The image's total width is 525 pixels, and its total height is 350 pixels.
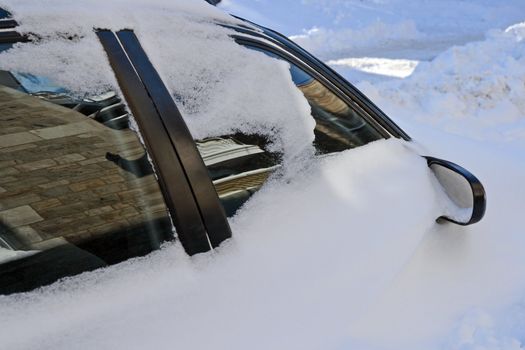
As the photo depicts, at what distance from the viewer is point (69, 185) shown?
139 cm

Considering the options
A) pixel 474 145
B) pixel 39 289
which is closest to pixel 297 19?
pixel 474 145

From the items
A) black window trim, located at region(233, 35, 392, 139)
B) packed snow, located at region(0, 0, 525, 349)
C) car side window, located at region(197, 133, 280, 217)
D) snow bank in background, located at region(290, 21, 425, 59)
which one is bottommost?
snow bank in background, located at region(290, 21, 425, 59)

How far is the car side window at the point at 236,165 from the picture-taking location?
1470 mm

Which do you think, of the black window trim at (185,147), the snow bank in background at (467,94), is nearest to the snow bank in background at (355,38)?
the snow bank in background at (467,94)

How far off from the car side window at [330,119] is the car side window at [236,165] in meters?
0.20

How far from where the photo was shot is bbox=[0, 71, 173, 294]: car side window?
1.31 m

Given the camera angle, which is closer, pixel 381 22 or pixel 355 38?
pixel 355 38

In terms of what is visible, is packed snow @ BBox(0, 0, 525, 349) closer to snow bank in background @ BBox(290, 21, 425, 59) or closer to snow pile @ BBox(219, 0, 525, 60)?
snow pile @ BBox(219, 0, 525, 60)

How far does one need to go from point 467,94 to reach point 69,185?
5082 millimetres

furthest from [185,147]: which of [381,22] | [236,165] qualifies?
[381,22]

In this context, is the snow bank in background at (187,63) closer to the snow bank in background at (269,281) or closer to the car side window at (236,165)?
the car side window at (236,165)

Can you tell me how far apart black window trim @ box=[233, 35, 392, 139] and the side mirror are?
0.70 feet

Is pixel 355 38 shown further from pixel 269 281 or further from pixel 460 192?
pixel 269 281

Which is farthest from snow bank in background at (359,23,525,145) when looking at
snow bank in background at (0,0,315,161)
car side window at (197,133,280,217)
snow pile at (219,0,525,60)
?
car side window at (197,133,280,217)
